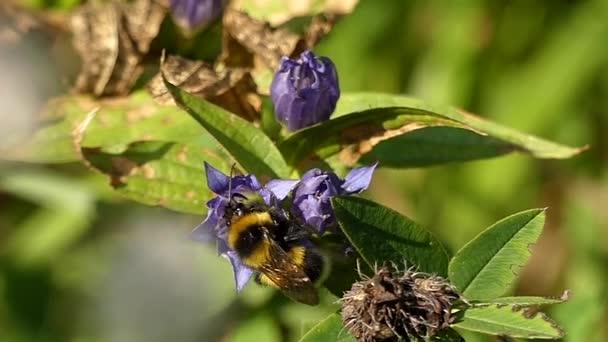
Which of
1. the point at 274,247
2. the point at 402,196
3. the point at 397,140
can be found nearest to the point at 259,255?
the point at 274,247

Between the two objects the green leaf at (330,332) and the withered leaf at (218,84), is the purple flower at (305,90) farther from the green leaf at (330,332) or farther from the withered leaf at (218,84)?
the green leaf at (330,332)

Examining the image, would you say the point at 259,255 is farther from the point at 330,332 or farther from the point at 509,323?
the point at 509,323

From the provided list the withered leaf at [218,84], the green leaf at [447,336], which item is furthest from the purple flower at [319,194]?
the withered leaf at [218,84]

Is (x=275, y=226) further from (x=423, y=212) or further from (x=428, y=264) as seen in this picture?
(x=423, y=212)

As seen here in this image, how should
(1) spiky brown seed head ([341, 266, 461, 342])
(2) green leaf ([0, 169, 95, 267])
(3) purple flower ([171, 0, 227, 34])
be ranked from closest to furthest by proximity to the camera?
(1) spiky brown seed head ([341, 266, 461, 342]) < (3) purple flower ([171, 0, 227, 34]) < (2) green leaf ([0, 169, 95, 267])

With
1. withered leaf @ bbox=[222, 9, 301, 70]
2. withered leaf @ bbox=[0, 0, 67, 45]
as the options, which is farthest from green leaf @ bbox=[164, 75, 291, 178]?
withered leaf @ bbox=[0, 0, 67, 45]

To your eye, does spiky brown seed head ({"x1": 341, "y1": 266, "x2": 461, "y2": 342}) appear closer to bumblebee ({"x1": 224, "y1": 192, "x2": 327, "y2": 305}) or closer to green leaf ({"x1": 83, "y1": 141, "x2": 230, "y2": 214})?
bumblebee ({"x1": 224, "y1": 192, "x2": 327, "y2": 305})
